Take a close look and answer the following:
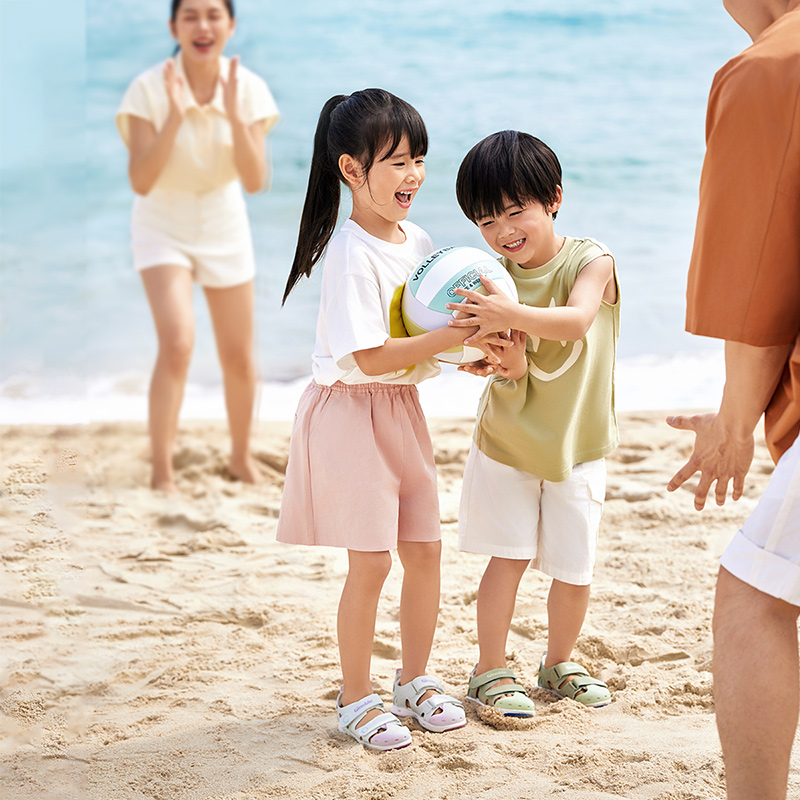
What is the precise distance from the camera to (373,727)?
243 centimetres

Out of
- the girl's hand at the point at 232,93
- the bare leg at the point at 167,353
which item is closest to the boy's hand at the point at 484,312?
the bare leg at the point at 167,353

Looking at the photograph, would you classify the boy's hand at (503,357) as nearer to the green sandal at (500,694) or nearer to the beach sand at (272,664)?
the green sandal at (500,694)

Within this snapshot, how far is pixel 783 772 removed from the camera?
1.60m

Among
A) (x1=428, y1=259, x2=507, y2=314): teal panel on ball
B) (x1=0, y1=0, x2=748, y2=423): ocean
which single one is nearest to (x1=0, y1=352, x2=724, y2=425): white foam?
(x1=0, y1=0, x2=748, y2=423): ocean

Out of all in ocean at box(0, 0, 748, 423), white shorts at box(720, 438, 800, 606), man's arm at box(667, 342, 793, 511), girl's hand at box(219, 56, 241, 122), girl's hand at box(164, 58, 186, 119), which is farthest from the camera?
ocean at box(0, 0, 748, 423)

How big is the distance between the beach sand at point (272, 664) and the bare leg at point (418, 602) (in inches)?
7.7

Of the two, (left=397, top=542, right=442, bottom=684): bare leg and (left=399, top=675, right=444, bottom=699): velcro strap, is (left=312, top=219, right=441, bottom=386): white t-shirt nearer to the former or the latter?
(left=397, top=542, right=442, bottom=684): bare leg

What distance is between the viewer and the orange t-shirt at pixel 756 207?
1.61 m

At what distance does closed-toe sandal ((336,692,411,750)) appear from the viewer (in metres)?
2.42

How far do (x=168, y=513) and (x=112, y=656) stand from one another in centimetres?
175

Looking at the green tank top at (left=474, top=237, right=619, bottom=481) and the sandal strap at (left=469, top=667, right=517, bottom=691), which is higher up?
the green tank top at (left=474, top=237, right=619, bottom=481)

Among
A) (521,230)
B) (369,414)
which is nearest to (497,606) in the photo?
(369,414)

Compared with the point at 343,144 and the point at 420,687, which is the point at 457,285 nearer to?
the point at 343,144

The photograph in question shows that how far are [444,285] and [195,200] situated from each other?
11.0 feet
